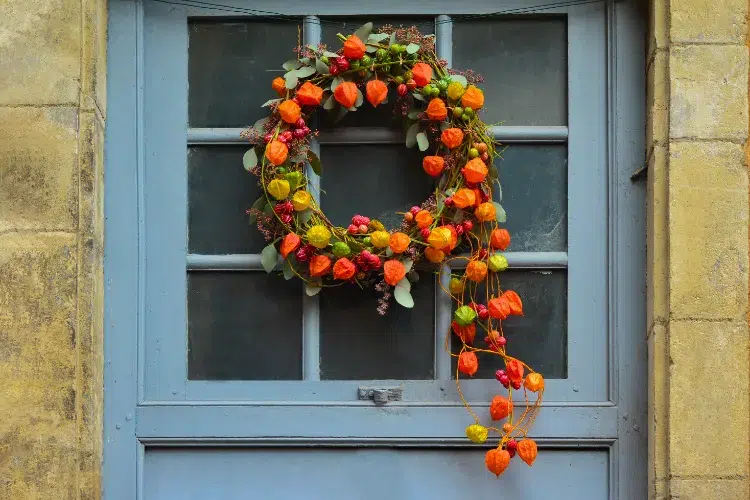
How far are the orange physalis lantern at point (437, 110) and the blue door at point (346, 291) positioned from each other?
0.21 metres

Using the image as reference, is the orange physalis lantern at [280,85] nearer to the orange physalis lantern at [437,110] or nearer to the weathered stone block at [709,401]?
the orange physalis lantern at [437,110]

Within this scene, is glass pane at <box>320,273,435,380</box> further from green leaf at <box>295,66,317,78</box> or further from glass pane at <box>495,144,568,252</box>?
green leaf at <box>295,66,317,78</box>

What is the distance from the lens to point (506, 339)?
8.40ft

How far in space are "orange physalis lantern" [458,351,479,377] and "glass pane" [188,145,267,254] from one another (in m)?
0.67

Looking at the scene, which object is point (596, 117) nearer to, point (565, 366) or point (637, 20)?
point (637, 20)

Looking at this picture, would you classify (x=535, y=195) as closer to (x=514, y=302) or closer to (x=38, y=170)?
(x=514, y=302)

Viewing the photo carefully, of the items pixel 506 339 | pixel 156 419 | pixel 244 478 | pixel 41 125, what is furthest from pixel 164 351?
pixel 506 339

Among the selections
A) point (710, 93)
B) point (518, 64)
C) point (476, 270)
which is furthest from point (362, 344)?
point (710, 93)

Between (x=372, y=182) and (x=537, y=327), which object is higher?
(x=372, y=182)

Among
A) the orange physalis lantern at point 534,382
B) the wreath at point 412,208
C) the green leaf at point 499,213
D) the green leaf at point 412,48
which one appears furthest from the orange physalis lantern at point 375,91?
the orange physalis lantern at point 534,382

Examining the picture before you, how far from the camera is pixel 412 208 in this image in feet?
8.02

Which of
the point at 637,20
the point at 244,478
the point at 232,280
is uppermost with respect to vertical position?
the point at 637,20

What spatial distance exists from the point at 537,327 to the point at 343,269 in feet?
2.05

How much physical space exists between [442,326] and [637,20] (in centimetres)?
107
